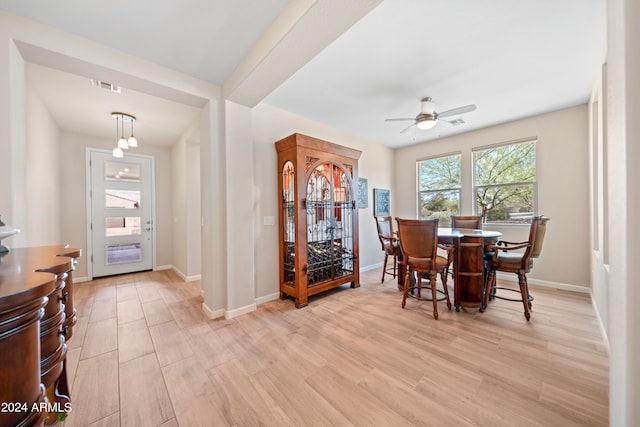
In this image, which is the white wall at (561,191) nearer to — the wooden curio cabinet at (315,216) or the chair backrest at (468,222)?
the chair backrest at (468,222)

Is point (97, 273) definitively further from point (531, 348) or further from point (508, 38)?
point (508, 38)

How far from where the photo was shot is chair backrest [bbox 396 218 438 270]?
2.56 m

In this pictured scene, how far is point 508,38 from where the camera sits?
2.02m

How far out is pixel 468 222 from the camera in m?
3.84

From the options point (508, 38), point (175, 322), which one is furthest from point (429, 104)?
point (175, 322)

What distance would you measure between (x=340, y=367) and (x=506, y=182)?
410cm

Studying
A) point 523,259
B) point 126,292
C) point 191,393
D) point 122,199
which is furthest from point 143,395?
point 122,199

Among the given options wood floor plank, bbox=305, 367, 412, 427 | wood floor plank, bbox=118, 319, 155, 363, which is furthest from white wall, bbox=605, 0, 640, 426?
wood floor plank, bbox=118, 319, 155, 363

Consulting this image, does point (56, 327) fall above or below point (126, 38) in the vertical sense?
below

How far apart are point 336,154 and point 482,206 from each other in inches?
115

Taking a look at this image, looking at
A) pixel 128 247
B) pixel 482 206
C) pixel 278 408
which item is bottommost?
pixel 278 408

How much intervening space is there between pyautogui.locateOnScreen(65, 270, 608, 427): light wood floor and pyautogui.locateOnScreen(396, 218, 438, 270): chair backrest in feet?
2.18

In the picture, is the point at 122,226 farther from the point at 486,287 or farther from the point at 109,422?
the point at 486,287

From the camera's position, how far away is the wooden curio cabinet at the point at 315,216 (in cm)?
291
